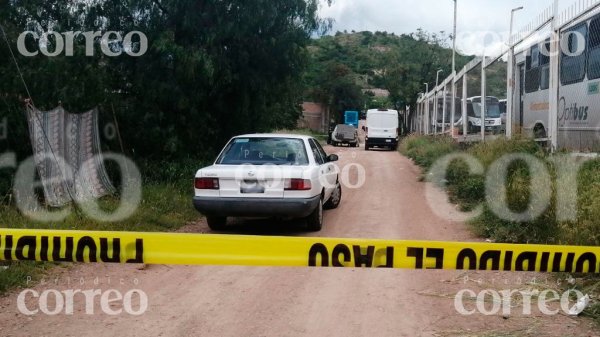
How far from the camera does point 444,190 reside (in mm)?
13281

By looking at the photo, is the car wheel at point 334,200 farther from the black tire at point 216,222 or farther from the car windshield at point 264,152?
the black tire at point 216,222

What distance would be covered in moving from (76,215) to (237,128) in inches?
280

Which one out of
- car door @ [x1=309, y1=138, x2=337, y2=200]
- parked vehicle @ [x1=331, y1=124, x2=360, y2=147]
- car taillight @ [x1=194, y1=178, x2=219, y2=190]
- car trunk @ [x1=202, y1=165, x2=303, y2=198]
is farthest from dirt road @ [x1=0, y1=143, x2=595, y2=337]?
parked vehicle @ [x1=331, y1=124, x2=360, y2=147]

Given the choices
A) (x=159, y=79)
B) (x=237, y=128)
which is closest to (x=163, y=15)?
(x=159, y=79)

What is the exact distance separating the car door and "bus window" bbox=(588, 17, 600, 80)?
5.25 metres

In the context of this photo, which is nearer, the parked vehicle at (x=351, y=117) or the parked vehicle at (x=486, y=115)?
the parked vehicle at (x=486, y=115)

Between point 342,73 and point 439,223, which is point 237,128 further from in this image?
point 342,73

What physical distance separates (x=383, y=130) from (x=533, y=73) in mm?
18330

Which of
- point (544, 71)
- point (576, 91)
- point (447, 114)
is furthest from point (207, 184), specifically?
point (447, 114)

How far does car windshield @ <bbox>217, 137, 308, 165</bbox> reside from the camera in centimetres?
878

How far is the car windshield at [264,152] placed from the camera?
878cm

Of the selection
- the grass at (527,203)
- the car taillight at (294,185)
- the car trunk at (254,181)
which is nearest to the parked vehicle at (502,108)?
the grass at (527,203)

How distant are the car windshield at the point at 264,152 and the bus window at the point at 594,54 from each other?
5.88m

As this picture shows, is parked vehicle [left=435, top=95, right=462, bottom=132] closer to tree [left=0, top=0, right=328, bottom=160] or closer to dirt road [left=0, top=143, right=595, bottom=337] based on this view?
tree [left=0, top=0, right=328, bottom=160]
